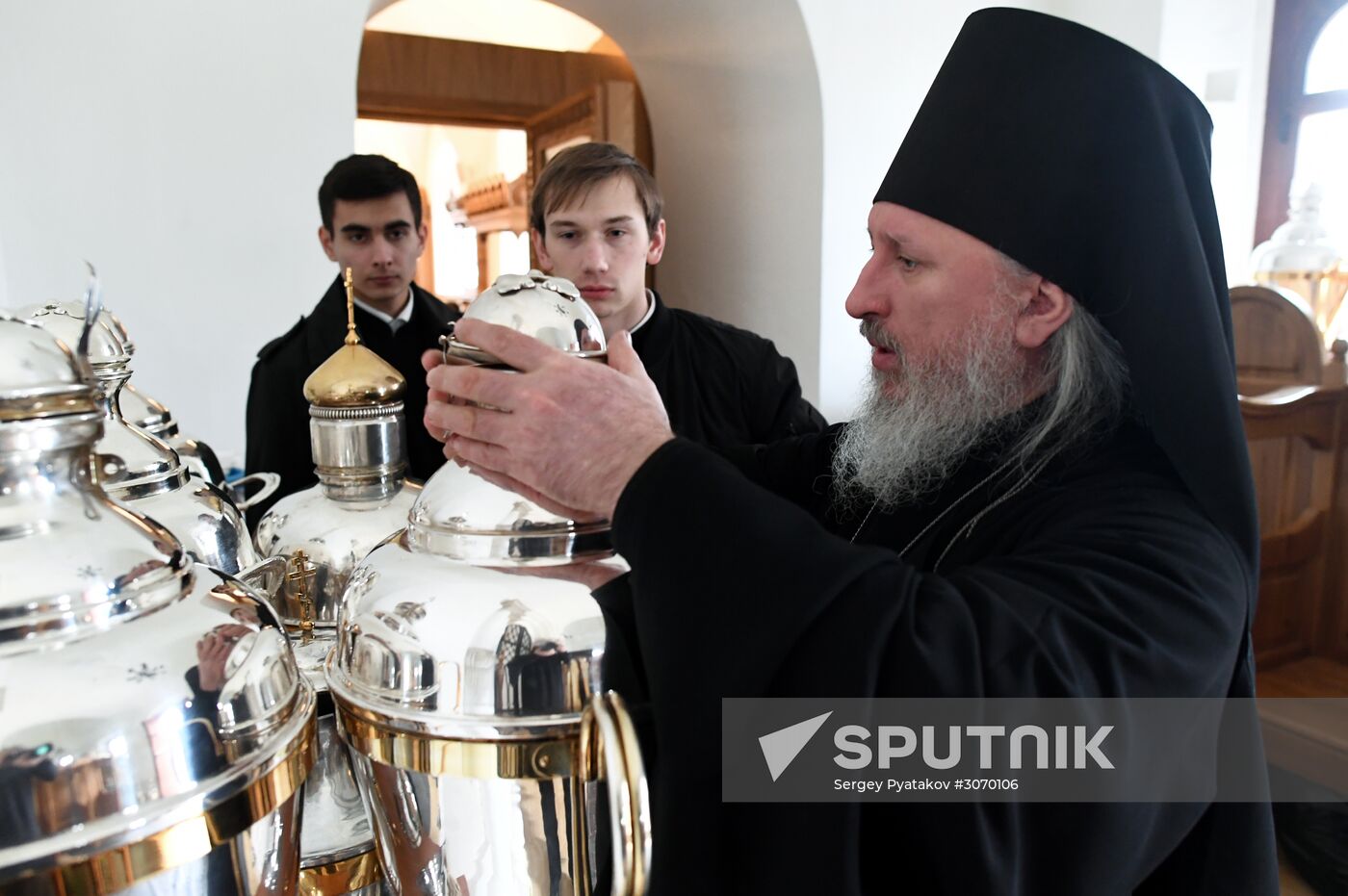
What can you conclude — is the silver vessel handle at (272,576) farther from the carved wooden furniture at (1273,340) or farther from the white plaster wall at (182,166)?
the carved wooden furniture at (1273,340)

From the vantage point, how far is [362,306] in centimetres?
236

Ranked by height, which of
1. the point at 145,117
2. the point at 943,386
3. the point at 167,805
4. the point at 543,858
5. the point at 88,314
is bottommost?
the point at 543,858

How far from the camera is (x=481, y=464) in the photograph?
2.22 feet

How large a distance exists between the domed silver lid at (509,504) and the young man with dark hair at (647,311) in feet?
5.10


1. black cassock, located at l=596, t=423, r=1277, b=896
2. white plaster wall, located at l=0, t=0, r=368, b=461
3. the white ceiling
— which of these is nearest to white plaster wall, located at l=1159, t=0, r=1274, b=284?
the white ceiling

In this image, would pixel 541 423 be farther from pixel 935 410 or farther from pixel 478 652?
pixel 935 410

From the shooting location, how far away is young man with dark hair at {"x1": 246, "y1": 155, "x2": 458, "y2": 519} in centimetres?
217

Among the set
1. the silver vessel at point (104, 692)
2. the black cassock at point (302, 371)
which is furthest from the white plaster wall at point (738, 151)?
the silver vessel at point (104, 692)

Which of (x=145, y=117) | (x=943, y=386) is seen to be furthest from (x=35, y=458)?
(x=145, y=117)

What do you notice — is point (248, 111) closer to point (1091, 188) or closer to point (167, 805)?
point (1091, 188)

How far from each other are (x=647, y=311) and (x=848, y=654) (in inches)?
74.7

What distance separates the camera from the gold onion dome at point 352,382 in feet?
2.70

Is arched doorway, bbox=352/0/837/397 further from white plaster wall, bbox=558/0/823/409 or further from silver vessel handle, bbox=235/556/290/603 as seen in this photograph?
silver vessel handle, bbox=235/556/290/603

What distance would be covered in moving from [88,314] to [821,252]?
130 inches
